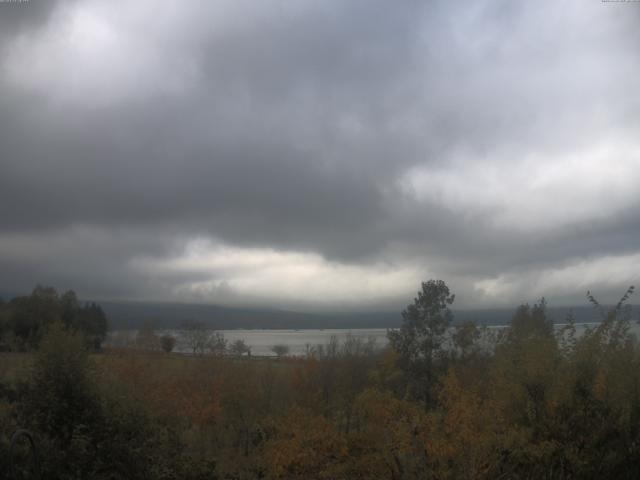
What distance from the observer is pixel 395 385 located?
29953mm

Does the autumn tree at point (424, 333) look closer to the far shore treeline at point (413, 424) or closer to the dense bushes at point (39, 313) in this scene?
the far shore treeline at point (413, 424)

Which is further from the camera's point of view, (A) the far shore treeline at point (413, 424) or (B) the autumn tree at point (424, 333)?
(B) the autumn tree at point (424, 333)

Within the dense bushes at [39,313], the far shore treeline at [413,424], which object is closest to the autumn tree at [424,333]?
the far shore treeline at [413,424]

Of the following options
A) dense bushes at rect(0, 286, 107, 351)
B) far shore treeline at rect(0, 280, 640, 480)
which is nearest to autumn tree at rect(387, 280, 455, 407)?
far shore treeline at rect(0, 280, 640, 480)

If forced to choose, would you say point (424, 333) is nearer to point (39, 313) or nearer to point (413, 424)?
point (413, 424)

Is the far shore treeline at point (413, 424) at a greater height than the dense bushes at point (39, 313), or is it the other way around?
the dense bushes at point (39, 313)

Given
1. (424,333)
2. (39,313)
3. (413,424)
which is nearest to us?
(413,424)

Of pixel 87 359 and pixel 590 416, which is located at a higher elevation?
pixel 87 359

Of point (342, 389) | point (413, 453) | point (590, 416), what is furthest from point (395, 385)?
point (590, 416)

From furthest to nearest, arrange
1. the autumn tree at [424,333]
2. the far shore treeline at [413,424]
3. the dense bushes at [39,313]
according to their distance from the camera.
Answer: the dense bushes at [39,313] → the autumn tree at [424,333] → the far shore treeline at [413,424]

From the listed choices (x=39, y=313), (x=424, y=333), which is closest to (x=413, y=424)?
(x=424, y=333)

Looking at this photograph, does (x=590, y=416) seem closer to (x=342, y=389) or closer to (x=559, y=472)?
(x=559, y=472)

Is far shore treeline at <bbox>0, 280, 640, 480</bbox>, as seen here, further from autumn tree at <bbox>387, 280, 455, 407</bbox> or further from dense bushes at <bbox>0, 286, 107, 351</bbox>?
dense bushes at <bbox>0, 286, 107, 351</bbox>

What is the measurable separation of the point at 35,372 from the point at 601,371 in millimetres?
12861
